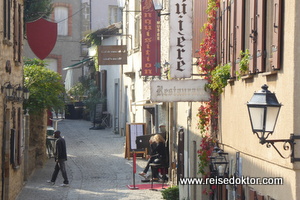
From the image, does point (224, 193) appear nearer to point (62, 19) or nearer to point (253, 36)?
point (253, 36)

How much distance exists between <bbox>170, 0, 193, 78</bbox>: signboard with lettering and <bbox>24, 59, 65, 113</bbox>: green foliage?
435 inches

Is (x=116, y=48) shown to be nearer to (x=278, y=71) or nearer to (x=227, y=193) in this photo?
(x=227, y=193)

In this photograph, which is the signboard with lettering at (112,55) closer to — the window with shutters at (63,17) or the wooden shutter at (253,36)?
the window with shutters at (63,17)

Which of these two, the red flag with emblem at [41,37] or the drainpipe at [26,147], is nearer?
the red flag with emblem at [41,37]

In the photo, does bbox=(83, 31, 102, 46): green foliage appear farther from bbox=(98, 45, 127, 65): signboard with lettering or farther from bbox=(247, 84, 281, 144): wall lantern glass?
bbox=(247, 84, 281, 144): wall lantern glass

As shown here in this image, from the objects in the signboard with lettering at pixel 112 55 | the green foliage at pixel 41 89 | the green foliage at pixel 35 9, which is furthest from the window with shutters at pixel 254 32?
the green foliage at pixel 35 9

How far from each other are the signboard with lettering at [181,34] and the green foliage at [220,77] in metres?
0.67

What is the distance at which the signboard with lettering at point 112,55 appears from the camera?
29.4 m

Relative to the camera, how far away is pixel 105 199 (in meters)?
18.1

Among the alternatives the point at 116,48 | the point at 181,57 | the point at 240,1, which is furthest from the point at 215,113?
the point at 116,48

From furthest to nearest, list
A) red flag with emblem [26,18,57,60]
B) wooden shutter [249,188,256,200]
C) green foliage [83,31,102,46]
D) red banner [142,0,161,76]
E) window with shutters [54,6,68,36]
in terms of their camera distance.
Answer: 1. window with shutters [54,6,68,36]
2. green foliage [83,31,102,46]
3. red banner [142,0,161,76]
4. red flag with emblem [26,18,57,60]
5. wooden shutter [249,188,256,200]

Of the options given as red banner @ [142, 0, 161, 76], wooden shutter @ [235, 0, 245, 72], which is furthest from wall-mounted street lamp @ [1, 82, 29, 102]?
wooden shutter @ [235, 0, 245, 72]

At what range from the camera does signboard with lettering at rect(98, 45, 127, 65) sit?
2941 cm

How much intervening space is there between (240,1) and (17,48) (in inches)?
374
